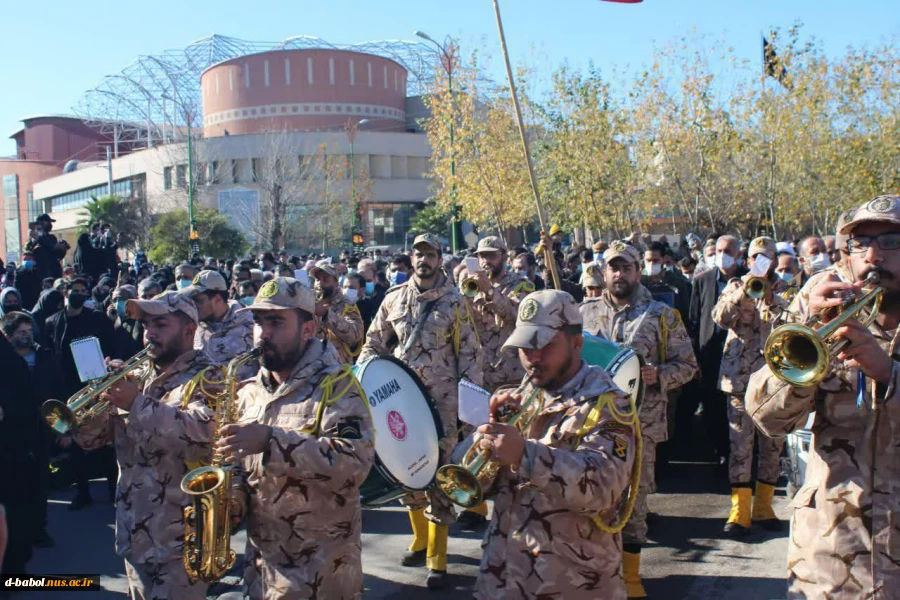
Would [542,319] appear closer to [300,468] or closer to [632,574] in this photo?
[300,468]

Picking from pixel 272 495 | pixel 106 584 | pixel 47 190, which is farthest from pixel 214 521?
pixel 47 190

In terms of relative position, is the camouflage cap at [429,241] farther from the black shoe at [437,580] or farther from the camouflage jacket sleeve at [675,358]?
the black shoe at [437,580]

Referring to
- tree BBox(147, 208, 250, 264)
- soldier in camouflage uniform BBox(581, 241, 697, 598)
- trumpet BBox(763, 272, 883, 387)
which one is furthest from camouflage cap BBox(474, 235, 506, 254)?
tree BBox(147, 208, 250, 264)

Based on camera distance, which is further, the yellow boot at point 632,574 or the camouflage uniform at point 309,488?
the yellow boot at point 632,574

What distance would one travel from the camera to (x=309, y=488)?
12.0 ft

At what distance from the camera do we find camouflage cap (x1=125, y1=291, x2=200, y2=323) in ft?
14.8

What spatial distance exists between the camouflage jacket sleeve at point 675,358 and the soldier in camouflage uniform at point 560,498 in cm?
285

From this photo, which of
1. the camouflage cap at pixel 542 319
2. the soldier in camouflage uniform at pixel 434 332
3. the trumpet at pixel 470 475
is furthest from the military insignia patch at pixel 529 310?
the soldier in camouflage uniform at pixel 434 332

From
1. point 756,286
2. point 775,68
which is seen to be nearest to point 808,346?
point 756,286

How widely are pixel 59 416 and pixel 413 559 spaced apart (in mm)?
3195

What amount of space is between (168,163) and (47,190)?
31347mm

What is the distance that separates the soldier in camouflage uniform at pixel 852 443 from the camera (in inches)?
107

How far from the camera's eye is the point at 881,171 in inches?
1000

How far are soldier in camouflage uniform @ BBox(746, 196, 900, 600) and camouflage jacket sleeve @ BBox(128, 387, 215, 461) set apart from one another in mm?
2656
